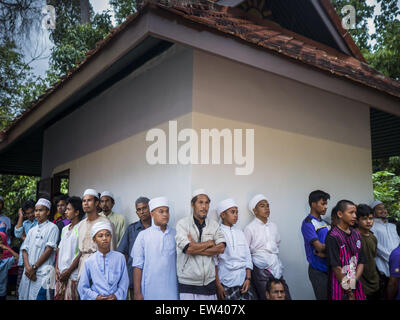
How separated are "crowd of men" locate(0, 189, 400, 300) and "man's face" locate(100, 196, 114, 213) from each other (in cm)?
49

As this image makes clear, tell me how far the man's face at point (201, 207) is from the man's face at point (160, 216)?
35cm

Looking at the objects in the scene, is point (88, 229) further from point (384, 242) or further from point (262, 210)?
point (384, 242)

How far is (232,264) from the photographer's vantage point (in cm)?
441

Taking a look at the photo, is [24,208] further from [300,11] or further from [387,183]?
[387,183]

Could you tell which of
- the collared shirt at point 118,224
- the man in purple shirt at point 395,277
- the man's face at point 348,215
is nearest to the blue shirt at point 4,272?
the collared shirt at point 118,224

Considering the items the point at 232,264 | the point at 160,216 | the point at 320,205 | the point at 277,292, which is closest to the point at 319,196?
the point at 320,205

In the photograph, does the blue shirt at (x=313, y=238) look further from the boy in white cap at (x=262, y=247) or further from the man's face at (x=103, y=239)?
the man's face at (x=103, y=239)

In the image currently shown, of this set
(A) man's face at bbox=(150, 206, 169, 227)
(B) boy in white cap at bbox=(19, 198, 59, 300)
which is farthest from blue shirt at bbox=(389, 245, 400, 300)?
(B) boy in white cap at bbox=(19, 198, 59, 300)

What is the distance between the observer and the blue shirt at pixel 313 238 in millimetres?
4594

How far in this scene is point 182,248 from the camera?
13.5ft

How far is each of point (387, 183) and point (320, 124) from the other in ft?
29.8

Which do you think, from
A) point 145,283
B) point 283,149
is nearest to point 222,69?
point 283,149

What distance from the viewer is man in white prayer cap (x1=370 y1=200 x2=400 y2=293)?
5.46 meters

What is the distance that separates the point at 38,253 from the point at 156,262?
2.09 meters
